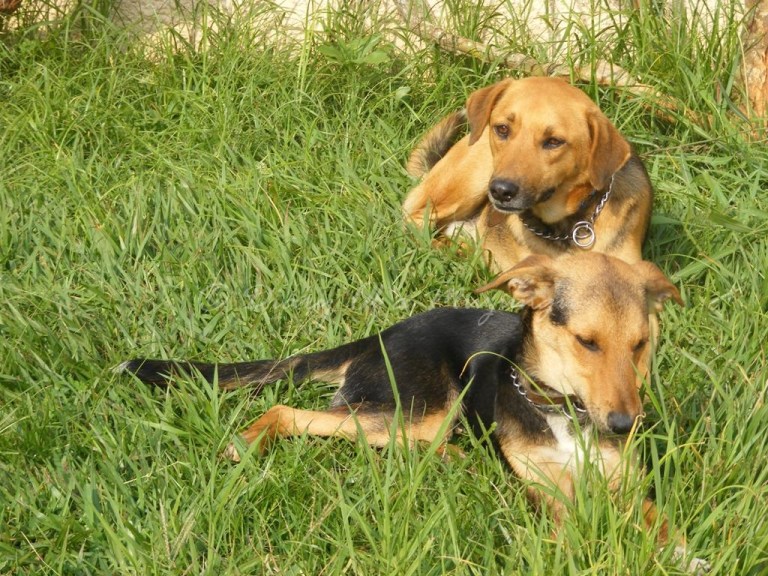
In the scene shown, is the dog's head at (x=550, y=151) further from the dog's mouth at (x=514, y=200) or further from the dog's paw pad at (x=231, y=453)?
the dog's paw pad at (x=231, y=453)

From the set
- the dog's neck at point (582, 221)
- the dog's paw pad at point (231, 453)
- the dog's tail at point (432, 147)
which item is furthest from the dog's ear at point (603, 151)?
the dog's paw pad at point (231, 453)

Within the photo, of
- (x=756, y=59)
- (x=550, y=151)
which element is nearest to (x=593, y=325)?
(x=550, y=151)

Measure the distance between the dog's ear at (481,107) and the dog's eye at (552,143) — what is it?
434 mm

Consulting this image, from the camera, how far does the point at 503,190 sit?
189 inches

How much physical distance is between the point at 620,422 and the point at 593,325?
35 centimetres

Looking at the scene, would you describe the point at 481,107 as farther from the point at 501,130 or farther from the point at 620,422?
the point at 620,422

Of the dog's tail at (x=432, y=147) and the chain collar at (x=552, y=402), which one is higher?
the dog's tail at (x=432, y=147)

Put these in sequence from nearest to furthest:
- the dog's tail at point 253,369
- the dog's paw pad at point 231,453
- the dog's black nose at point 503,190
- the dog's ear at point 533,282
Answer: the dog's ear at point 533,282, the dog's paw pad at point 231,453, the dog's tail at point 253,369, the dog's black nose at point 503,190

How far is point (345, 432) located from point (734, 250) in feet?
7.28

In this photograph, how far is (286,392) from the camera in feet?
13.8

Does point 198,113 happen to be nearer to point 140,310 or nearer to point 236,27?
point 236,27

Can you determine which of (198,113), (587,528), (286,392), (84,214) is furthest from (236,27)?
(587,528)

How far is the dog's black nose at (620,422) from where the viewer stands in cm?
329

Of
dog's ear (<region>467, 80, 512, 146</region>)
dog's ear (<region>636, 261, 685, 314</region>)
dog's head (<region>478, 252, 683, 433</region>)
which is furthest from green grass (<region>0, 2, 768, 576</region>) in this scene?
dog's ear (<region>467, 80, 512, 146</region>)
